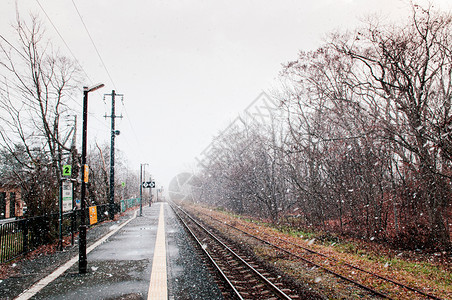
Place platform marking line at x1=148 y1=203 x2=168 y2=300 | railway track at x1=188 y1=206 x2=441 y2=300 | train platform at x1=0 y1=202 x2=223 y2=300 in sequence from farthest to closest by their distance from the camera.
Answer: railway track at x1=188 y1=206 x2=441 y2=300
train platform at x1=0 y1=202 x2=223 y2=300
platform marking line at x1=148 y1=203 x2=168 y2=300

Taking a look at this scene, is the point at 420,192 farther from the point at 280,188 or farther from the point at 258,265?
the point at 280,188

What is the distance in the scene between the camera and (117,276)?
741 cm

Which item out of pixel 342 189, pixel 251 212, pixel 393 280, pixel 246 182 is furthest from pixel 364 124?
pixel 251 212

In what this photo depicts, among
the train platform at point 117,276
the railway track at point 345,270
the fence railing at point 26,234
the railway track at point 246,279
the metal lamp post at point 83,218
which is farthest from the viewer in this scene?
the fence railing at point 26,234

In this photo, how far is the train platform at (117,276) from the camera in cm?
621

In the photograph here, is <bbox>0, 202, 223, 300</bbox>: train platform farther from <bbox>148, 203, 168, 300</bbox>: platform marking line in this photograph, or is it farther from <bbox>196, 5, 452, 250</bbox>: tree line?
<bbox>196, 5, 452, 250</bbox>: tree line

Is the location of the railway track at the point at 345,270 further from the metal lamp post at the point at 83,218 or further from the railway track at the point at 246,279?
the metal lamp post at the point at 83,218

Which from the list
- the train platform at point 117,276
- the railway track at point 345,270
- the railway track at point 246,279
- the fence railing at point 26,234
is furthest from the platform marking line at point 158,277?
the railway track at point 345,270

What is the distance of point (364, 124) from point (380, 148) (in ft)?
5.07

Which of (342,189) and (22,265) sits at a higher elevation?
(342,189)

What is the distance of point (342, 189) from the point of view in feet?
53.6

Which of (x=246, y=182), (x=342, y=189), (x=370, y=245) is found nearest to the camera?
(x=370, y=245)

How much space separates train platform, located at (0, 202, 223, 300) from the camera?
20.4ft

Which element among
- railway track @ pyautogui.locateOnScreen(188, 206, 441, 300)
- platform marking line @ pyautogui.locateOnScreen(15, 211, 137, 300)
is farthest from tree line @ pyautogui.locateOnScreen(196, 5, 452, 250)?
platform marking line @ pyautogui.locateOnScreen(15, 211, 137, 300)
